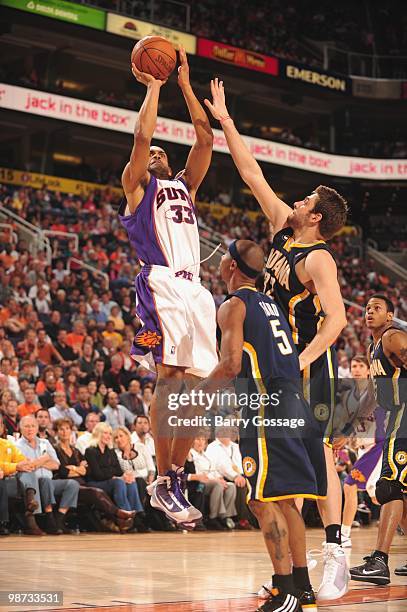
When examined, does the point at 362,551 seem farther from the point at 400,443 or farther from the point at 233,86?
the point at 233,86

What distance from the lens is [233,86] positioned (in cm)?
2750

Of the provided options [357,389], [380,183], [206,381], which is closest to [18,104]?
[380,183]

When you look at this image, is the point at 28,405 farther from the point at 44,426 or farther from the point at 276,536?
the point at 276,536

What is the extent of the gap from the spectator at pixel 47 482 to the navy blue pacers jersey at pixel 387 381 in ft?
13.4

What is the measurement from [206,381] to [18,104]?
17826mm

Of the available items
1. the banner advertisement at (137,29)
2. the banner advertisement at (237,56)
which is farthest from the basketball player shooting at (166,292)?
the banner advertisement at (237,56)

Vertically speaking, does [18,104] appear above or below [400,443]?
above

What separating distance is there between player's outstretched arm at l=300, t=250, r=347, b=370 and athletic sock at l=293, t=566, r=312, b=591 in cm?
112

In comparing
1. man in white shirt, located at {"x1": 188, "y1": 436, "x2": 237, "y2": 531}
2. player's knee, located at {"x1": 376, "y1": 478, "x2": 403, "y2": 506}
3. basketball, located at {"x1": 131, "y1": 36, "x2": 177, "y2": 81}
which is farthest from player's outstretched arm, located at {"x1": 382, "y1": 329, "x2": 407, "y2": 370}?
man in white shirt, located at {"x1": 188, "y1": 436, "x2": 237, "y2": 531}

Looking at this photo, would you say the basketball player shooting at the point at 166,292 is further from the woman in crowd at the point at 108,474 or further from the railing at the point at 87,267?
the railing at the point at 87,267

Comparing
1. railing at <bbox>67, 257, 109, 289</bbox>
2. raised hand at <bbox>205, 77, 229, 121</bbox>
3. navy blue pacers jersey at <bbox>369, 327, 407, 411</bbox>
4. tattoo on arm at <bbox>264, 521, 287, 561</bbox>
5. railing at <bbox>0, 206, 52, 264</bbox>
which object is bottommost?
tattoo on arm at <bbox>264, 521, 287, 561</bbox>

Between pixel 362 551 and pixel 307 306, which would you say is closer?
pixel 307 306

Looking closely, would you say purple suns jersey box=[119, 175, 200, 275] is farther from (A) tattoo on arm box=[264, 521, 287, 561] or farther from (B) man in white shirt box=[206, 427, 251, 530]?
(B) man in white shirt box=[206, 427, 251, 530]

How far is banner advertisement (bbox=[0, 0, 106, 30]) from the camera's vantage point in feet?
69.8
